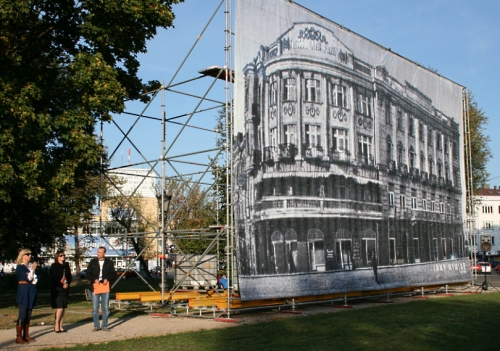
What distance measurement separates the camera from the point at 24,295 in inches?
449

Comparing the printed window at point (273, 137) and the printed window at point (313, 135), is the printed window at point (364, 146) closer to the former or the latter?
the printed window at point (313, 135)

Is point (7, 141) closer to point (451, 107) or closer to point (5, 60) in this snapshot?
point (5, 60)

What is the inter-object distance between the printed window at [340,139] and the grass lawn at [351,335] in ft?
17.1

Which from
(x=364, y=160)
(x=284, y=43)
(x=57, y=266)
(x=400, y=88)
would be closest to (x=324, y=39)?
(x=284, y=43)

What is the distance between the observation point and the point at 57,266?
42.8 feet

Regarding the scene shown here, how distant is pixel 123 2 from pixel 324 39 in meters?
6.13

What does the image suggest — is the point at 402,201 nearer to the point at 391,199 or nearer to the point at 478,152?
the point at 391,199

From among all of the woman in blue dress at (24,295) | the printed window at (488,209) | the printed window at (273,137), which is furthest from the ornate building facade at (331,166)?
the printed window at (488,209)

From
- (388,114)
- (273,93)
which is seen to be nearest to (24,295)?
(273,93)

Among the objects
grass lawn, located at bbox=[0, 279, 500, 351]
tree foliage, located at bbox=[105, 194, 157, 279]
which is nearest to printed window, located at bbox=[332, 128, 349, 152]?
grass lawn, located at bbox=[0, 279, 500, 351]

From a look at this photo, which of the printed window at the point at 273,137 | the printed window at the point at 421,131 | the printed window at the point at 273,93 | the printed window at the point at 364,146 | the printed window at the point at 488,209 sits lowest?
the printed window at the point at 273,137

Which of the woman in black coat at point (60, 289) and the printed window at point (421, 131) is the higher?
the printed window at point (421, 131)

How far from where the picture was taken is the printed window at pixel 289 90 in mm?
17375

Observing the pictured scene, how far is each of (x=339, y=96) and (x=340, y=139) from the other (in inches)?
52.6
